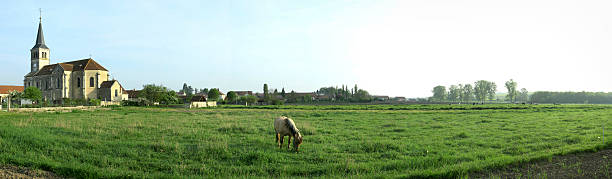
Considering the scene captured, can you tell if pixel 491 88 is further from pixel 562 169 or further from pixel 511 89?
pixel 562 169

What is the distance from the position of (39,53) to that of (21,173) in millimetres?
108309

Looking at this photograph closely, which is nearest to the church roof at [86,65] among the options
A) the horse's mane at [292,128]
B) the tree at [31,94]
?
the tree at [31,94]

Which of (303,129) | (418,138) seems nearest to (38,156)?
(303,129)

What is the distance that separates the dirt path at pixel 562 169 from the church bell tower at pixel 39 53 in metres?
117

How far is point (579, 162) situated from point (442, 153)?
14.1 feet

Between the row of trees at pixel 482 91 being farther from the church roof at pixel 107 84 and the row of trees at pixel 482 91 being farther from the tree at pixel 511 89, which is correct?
the church roof at pixel 107 84

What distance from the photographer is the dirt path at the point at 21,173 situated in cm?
789

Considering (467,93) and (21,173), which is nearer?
(21,173)

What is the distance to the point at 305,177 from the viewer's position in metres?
8.26

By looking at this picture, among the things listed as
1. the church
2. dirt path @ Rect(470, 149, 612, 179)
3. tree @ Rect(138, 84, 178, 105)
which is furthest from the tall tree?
dirt path @ Rect(470, 149, 612, 179)

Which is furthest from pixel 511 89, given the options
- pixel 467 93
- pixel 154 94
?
pixel 154 94

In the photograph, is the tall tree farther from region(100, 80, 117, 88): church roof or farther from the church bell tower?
the church bell tower

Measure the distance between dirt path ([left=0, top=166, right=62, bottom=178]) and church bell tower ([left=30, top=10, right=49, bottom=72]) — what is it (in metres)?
107

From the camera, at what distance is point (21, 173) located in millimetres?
8352
